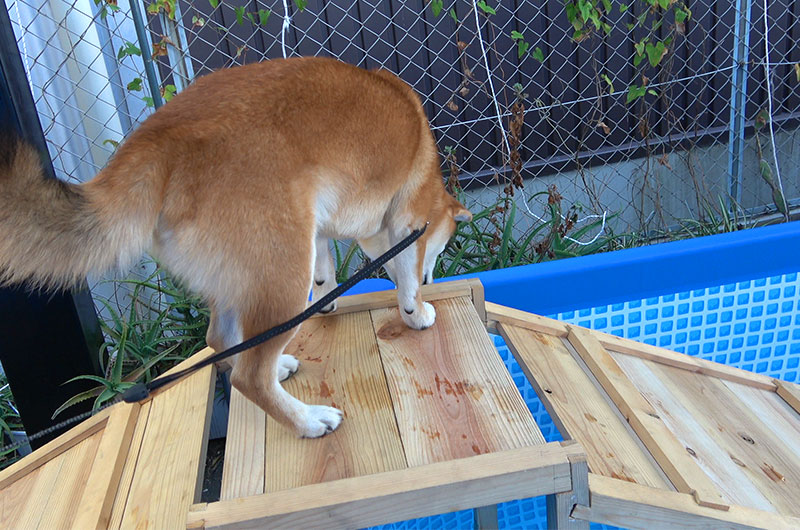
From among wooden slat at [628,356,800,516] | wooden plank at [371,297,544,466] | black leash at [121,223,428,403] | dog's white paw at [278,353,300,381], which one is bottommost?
wooden slat at [628,356,800,516]

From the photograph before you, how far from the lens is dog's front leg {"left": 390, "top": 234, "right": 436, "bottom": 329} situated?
6.98 feet

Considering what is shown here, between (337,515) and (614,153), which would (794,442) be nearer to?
(337,515)

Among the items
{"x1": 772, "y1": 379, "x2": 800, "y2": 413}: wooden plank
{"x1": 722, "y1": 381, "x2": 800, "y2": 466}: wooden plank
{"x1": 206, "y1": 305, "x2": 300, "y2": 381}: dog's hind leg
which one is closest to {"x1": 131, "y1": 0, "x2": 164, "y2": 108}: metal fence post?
{"x1": 206, "y1": 305, "x2": 300, "y2": 381}: dog's hind leg

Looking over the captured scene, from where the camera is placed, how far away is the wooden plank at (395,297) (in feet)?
7.79

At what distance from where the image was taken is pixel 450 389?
71.7 inches

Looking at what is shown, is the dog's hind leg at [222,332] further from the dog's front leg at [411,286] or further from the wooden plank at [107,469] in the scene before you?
the dog's front leg at [411,286]

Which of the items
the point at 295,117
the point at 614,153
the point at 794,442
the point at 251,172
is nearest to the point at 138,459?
the point at 251,172

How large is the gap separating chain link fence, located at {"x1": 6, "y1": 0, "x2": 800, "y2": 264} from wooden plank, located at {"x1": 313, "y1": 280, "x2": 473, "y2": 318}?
1.17 m

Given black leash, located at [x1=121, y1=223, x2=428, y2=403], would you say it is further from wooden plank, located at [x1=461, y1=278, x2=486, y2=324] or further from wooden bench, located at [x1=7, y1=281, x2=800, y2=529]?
wooden plank, located at [x1=461, y1=278, x2=486, y2=324]

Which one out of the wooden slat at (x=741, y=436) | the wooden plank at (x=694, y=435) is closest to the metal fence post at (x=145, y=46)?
the wooden plank at (x=694, y=435)

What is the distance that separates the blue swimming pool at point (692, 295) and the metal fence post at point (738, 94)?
100 cm

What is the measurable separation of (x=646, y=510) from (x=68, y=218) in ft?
4.86

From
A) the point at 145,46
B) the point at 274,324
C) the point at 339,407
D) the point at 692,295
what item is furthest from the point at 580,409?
the point at 145,46

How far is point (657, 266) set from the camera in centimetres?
279
